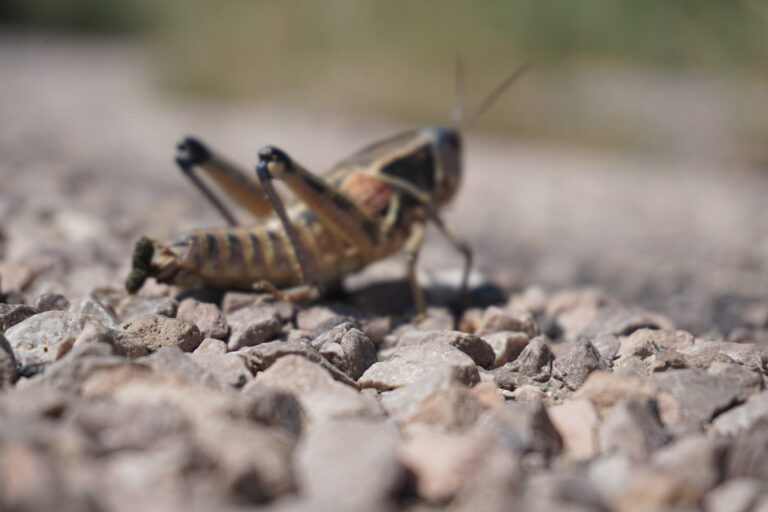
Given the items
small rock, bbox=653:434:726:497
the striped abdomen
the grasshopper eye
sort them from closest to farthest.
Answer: small rock, bbox=653:434:726:497 → the striped abdomen → the grasshopper eye

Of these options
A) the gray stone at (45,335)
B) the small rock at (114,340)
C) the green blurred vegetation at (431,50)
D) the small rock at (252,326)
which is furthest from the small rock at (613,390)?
the green blurred vegetation at (431,50)

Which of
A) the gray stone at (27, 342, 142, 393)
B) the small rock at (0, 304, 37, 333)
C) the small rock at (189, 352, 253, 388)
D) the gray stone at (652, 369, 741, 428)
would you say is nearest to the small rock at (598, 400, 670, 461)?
the gray stone at (652, 369, 741, 428)

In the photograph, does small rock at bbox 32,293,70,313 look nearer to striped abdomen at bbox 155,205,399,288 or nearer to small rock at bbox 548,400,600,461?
striped abdomen at bbox 155,205,399,288

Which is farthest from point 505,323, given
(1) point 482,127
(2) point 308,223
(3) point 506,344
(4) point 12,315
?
(1) point 482,127

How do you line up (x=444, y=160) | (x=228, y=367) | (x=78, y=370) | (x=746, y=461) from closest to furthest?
(x=746, y=461), (x=78, y=370), (x=228, y=367), (x=444, y=160)

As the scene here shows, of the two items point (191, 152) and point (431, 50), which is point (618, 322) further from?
point (431, 50)

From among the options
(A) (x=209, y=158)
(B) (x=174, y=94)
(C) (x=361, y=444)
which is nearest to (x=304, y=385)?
(C) (x=361, y=444)

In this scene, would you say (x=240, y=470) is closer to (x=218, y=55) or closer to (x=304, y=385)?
(x=304, y=385)
